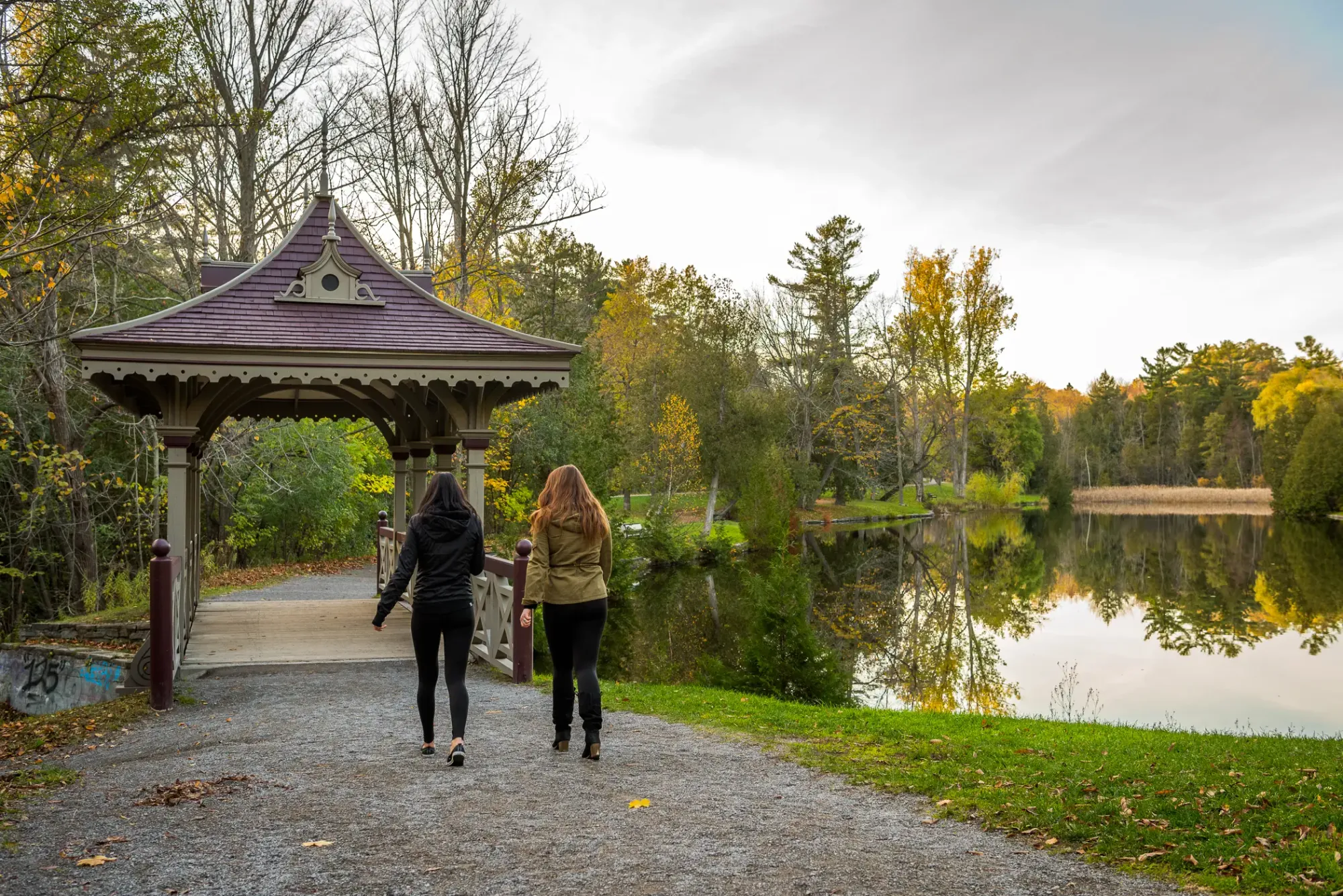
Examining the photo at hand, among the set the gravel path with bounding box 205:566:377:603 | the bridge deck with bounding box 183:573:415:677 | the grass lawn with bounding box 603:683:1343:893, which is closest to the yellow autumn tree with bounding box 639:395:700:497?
the gravel path with bounding box 205:566:377:603

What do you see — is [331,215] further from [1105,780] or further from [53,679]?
[1105,780]

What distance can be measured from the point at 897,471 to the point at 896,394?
5.59 m

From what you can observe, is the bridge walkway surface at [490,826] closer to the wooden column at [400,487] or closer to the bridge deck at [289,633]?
the bridge deck at [289,633]

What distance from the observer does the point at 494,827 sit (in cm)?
535

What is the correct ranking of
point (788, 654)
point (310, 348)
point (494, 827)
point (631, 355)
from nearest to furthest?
point (494, 827), point (310, 348), point (788, 654), point (631, 355)

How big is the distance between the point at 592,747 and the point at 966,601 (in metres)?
19.2

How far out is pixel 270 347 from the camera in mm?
10352

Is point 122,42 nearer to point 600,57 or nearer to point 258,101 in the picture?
point 600,57

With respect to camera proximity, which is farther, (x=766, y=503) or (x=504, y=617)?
(x=766, y=503)

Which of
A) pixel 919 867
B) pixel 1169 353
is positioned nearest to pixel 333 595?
pixel 919 867

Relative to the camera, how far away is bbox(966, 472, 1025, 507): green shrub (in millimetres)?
59938

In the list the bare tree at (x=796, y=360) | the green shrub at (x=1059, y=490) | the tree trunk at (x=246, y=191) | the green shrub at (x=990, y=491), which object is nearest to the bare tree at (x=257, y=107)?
the tree trunk at (x=246, y=191)

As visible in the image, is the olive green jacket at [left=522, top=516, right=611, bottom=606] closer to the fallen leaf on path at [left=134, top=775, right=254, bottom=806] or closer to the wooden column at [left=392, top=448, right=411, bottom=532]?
the fallen leaf on path at [left=134, top=775, right=254, bottom=806]

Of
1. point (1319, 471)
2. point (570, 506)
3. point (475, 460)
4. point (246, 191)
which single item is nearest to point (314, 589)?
point (246, 191)
